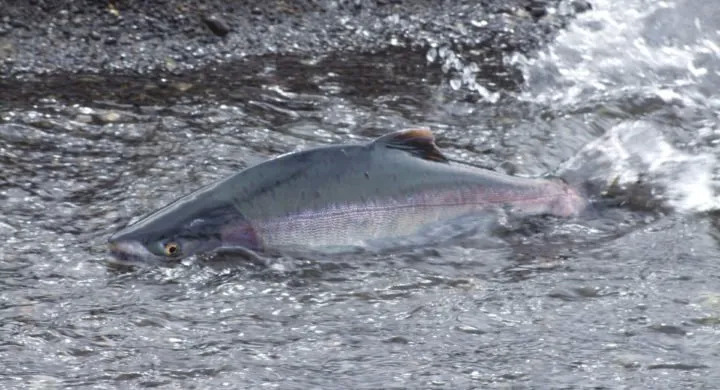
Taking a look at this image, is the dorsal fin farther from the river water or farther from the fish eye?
the fish eye

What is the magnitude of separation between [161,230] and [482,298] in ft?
4.24

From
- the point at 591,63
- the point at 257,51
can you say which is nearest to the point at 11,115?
the point at 257,51

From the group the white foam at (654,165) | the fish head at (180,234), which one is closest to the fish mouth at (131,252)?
the fish head at (180,234)

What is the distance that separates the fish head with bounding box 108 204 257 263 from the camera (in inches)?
205

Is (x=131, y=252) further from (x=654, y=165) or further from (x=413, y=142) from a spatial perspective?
(x=654, y=165)

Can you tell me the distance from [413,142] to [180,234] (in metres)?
1.05

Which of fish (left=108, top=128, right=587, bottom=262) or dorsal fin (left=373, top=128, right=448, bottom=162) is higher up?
dorsal fin (left=373, top=128, right=448, bottom=162)

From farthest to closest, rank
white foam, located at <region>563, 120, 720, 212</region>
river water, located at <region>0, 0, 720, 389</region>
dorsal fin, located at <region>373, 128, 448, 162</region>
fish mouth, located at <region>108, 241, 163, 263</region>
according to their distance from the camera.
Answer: white foam, located at <region>563, 120, 720, 212</region>
dorsal fin, located at <region>373, 128, 448, 162</region>
fish mouth, located at <region>108, 241, 163, 263</region>
river water, located at <region>0, 0, 720, 389</region>

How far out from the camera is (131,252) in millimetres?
5207

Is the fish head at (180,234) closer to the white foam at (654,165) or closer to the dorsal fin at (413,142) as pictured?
the dorsal fin at (413,142)

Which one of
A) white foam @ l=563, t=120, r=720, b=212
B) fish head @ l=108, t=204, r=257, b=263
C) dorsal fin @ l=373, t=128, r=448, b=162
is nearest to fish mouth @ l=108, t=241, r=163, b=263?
fish head @ l=108, t=204, r=257, b=263

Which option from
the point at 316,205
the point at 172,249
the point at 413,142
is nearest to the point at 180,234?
the point at 172,249

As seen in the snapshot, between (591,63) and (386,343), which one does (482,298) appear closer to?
(386,343)

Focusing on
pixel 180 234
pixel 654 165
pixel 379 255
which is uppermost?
pixel 654 165
